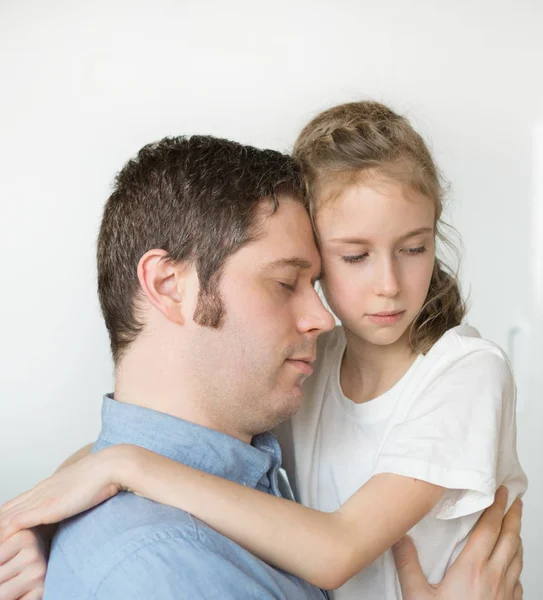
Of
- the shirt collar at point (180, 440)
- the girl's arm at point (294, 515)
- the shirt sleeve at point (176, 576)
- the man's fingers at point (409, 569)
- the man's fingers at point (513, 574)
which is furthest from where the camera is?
the man's fingers at point (513, 574)

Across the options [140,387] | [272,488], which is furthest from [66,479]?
[272,488]

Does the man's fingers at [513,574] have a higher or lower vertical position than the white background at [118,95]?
lower

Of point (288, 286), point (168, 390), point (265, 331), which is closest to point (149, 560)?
point (168, 390)

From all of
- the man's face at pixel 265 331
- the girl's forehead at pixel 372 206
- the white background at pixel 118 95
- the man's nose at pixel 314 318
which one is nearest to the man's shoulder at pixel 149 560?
the man's face at pixel 265 331

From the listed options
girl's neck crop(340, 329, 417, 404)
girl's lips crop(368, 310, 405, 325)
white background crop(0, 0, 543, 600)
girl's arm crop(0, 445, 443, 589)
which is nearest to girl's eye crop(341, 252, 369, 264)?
girl's lips crop(368, 310, 405, 325)

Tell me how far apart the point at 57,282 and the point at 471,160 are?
3.99 feet

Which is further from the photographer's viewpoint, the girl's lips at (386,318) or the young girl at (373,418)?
the girl's lips at (386,318)

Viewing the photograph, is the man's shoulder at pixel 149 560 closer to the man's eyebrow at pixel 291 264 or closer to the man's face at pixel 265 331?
the man's face at pixel 265 331

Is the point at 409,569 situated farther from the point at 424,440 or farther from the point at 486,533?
the point at 424,440

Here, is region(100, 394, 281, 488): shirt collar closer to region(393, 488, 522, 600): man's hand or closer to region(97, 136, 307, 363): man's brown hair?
region(97, 136, 307, 363): man's brown hair

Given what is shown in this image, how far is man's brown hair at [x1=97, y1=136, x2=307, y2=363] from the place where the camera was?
1513mm

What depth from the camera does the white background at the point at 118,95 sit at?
244 cm

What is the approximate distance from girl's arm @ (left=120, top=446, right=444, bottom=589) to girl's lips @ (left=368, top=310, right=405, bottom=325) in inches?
12.3

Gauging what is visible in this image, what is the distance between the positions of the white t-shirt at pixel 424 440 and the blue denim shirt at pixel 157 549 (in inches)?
10.9
